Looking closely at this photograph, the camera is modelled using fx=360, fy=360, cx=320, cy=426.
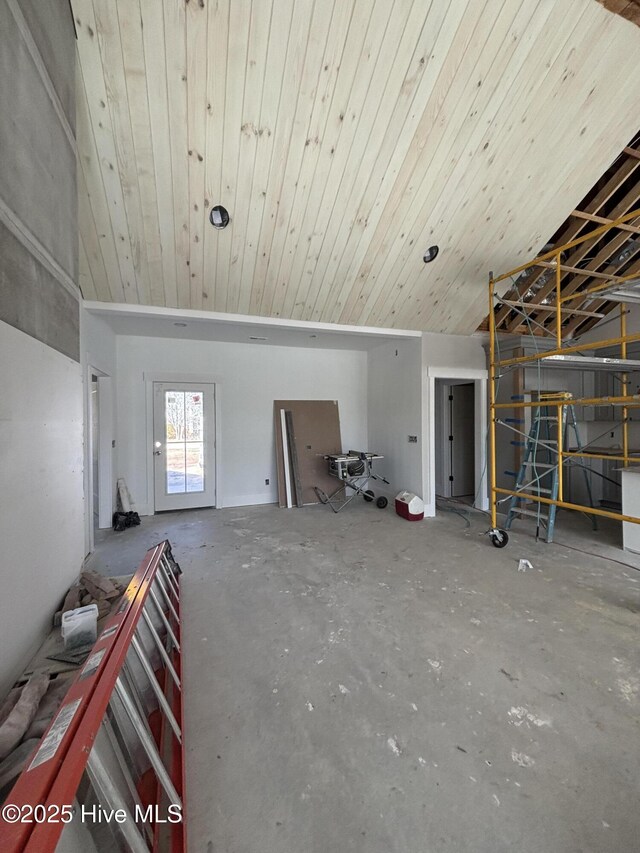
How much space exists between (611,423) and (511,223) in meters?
3.46

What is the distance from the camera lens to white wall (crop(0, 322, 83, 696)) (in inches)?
58.7

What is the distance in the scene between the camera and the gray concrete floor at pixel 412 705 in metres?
1.26

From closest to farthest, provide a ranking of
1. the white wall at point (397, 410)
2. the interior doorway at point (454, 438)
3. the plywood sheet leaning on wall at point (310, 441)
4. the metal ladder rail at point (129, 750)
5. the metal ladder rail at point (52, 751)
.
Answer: the metal ladder rail at point (52, 751) → the metal ladder rail at point (129, 750) → the white wall at point (397, 410) → the plywood sheet leaning on wall at point (310, 441) → the interior doorway at point (454, 438)

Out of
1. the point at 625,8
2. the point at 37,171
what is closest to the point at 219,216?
the point at 37,171

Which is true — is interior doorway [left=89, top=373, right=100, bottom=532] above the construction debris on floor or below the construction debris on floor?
above

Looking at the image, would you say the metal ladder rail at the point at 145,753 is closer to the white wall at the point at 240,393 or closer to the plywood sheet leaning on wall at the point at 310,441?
the white wall at the point at 240,393

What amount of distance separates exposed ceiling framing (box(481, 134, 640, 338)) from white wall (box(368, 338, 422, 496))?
1295 millimetres

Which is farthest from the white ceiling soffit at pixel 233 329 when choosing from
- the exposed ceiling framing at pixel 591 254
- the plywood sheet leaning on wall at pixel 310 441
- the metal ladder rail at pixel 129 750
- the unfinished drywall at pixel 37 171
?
the metal ladder rail at pixel 129 750

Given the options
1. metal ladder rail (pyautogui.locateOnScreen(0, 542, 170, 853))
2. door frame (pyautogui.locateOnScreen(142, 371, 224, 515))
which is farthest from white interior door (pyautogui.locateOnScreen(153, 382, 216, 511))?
metal ladder rail (pyautogui.locateOnScreen(0, 542, 170, 853))

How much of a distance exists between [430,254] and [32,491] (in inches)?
156

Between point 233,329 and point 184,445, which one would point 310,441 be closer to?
point 184,445

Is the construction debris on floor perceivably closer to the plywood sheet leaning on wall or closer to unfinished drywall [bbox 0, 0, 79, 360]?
unfinished drywall [bbox 0, 0, 79, 360]

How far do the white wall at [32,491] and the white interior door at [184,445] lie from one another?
9.83ft

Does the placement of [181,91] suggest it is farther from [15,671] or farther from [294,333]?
[15,671]
